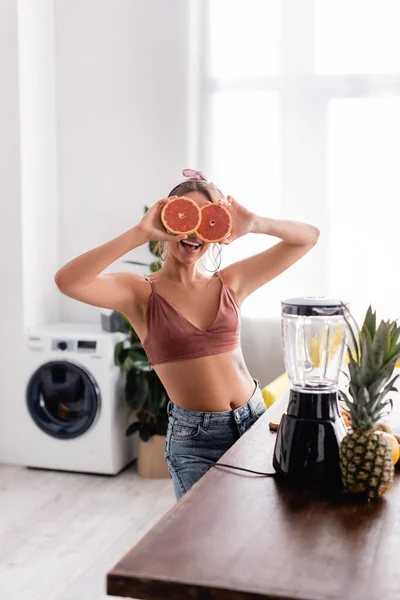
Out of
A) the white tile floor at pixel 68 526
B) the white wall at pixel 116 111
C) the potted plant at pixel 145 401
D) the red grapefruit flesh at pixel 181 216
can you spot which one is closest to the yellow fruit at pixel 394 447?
the red grapefruit flesh at pixel 181 216

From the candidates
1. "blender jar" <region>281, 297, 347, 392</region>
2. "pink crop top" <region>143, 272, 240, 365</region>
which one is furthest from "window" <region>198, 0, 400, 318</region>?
"blender jar" <region>281, 297, 347, 392</region>

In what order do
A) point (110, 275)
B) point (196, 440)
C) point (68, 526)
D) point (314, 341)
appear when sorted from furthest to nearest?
point (68, 526) < point (110, 275) < point (196, 440) < point (314, 341)

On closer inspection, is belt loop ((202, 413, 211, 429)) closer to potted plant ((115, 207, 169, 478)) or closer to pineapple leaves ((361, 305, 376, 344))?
pineapple leaves ((361, 305, 376, 344))

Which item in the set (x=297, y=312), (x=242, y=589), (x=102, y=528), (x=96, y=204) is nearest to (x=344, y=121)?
(x=96, y=204)

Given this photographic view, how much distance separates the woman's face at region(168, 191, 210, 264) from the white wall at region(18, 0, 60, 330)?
2.67 meters

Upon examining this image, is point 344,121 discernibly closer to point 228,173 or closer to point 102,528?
point 228,173

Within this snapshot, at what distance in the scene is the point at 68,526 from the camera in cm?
373

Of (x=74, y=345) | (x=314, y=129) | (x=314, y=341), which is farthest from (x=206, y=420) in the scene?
(x=314, y=129)

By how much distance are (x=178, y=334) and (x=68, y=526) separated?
2.05 metres

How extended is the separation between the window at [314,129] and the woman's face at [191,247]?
8.53 feet

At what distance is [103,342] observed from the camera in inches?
173

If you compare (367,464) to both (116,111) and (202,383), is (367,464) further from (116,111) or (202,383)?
(116,111)

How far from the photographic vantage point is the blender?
5.02 ft

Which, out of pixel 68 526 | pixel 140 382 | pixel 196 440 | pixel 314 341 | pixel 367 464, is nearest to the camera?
pixel 367 464
